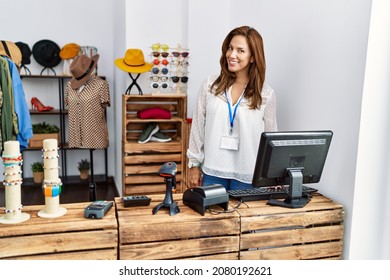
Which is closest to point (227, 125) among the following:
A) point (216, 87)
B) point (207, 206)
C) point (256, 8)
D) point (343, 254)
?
point (216, 87)

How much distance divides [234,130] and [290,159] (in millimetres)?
460

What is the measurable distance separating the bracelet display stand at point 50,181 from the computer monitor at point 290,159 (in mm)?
857

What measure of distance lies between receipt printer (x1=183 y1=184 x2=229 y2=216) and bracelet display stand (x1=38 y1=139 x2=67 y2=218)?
0.54 meters

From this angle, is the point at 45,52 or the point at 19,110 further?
the point at 45,52

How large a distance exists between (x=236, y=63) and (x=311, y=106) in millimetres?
484

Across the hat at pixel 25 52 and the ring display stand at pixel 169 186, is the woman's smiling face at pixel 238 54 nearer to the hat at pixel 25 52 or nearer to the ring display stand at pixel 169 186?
the ring display stand at pixel 169 186

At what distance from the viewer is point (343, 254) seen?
1.86 metres

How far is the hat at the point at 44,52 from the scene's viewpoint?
4.85 m

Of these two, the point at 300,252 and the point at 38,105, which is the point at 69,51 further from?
the point at 300,252

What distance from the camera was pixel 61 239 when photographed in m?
1.44

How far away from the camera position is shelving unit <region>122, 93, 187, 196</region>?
383cm

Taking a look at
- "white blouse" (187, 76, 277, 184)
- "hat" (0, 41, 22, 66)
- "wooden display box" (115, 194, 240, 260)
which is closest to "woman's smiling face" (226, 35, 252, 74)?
"white blouse" (187, 76, 277, 184)

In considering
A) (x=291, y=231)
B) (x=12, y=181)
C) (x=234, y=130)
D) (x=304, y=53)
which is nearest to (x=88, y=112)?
(x=234, y=130)
